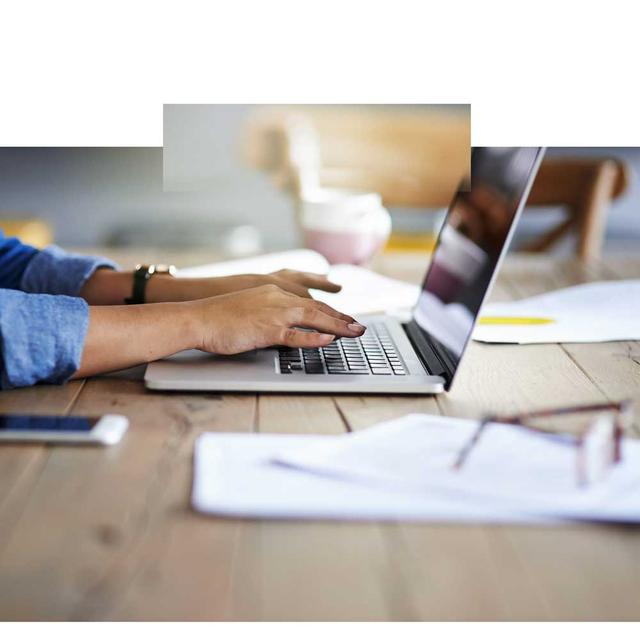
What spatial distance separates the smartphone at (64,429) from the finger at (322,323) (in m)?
0.25

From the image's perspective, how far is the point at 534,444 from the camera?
2.40ft

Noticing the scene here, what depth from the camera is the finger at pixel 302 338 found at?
1.00 m

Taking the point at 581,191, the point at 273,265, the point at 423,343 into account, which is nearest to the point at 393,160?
the point at 581,191

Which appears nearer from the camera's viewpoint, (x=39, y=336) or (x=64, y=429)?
(x=64, y=429)

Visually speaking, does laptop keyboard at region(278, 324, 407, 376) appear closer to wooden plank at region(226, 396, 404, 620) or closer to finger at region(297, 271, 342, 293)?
finger at region(297, 271, 342, 293)

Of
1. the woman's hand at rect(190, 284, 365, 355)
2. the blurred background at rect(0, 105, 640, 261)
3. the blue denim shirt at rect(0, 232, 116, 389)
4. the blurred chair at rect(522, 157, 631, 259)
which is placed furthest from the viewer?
the blurred background at rect(0, 105, 640, 261)

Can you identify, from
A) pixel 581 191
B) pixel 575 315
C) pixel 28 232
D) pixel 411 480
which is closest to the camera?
pixel 411 480

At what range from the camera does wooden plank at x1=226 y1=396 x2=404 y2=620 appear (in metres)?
0.53

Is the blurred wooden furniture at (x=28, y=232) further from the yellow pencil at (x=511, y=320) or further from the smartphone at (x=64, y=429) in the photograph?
the smartphone at (x=64, y=429)

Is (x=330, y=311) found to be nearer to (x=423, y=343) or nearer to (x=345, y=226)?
(x=423, y=343)

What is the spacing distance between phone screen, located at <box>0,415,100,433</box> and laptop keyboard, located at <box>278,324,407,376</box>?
0.79 feet

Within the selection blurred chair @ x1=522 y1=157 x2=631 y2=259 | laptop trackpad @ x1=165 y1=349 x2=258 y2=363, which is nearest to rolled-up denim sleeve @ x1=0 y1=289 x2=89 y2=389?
laptop trackpad @ x1=165 y1=349 x2=258 y2=363

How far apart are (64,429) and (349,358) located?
361 mm

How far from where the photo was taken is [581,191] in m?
2.39
